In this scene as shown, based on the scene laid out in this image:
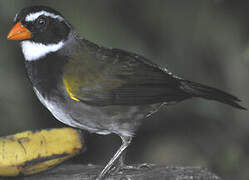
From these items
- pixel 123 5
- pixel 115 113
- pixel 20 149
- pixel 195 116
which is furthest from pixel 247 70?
pixel 20 149

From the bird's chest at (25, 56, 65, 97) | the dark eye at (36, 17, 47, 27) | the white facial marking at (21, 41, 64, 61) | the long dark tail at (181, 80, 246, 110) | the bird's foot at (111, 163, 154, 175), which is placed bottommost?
the bird's foot at (111, 163, 154, 175)

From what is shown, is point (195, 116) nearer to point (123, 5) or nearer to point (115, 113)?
point (123, 5)

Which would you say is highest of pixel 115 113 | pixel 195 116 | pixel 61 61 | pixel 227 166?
pixel 61 61

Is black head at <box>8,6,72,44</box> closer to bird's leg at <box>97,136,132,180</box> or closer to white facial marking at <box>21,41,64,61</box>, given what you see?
white facial marking at <box>21,41,64,61</box>

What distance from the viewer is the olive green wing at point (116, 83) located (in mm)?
4473

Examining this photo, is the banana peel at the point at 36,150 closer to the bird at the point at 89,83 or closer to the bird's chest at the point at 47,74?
the bird at the point at 89,83

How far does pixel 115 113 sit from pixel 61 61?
59cm

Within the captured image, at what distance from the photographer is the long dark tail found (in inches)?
178

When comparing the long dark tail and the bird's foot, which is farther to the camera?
the bird's foot

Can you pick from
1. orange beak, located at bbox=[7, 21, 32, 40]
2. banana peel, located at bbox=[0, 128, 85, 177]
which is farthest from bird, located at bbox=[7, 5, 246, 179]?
banana peel, located at bbox=[0, 128, 85, 177]

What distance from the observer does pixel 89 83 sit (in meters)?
4.51

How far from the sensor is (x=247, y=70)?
6352 millimetres

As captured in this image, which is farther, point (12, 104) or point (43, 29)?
point (12, 104)

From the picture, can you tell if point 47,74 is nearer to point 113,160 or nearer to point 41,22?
point 41,22
